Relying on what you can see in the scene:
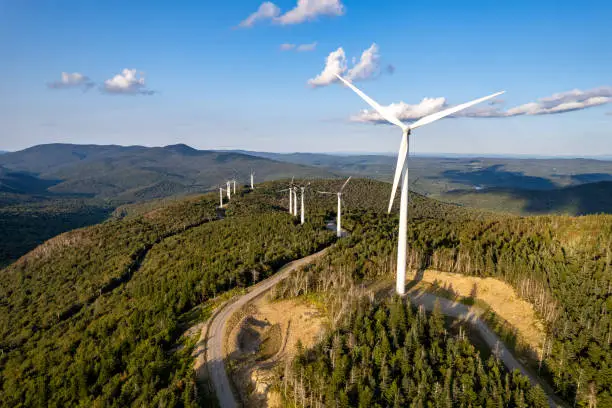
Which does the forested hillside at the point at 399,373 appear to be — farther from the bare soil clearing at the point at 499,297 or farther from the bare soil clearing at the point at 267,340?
the bare soil clearing at the point at 499,297

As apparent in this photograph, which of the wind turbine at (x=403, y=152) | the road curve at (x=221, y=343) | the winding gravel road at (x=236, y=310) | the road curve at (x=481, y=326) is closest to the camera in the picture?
the road curve at (x=221, y=343)

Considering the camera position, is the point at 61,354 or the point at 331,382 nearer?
the point at 331,382

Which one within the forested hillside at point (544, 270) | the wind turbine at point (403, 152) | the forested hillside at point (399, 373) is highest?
the wind turbine at point (403, 152)

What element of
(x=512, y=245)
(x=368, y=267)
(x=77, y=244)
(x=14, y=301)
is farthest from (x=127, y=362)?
(x=77, y=244)

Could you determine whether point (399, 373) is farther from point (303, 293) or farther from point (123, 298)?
point (123, 298)

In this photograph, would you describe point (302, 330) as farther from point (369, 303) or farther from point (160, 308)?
point (160, 308)

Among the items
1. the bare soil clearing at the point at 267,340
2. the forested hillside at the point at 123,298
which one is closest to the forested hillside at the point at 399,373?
the bare soil clearing at the point at 267,340

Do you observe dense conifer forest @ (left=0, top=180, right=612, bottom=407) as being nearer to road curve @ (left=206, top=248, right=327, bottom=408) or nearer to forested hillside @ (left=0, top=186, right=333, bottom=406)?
forested hillside @ (left=0, top=186, right=333, bottom=406)
